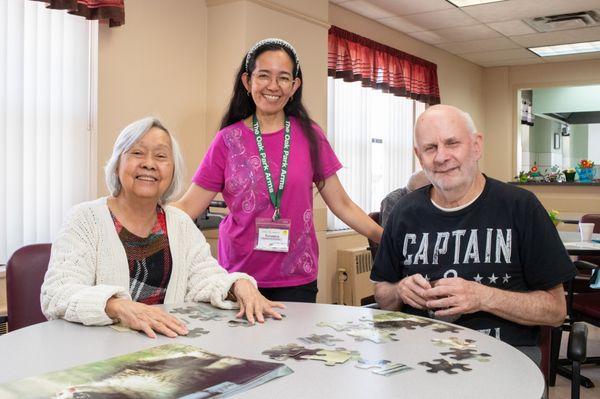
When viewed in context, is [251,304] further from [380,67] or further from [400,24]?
[400,24]

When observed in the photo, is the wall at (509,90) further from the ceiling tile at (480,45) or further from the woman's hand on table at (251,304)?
the woman's hand on table at (251,304)

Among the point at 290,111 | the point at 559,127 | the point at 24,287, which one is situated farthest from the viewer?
the point at 559,127

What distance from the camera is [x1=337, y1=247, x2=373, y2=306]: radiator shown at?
6.09m

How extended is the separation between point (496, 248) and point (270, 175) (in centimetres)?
87

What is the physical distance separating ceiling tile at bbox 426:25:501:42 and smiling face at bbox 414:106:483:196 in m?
5.43

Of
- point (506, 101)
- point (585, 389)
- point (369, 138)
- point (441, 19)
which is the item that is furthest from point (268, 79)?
point (506, 101)

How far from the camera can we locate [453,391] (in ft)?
3.76

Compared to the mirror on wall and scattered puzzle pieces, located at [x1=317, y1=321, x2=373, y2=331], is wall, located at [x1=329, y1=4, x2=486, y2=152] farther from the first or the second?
scattered puzzle pieces, located at [x1=317, y1=321, x2=373, y2=331]

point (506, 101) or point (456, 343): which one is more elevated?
point (506, 101)

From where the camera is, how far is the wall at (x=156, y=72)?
156 inches

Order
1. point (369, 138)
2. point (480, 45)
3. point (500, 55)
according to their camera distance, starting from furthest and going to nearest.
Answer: point (500, 55) < point (480, 45) < point (369, 138)

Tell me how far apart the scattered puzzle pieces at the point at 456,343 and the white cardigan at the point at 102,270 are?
0.64m

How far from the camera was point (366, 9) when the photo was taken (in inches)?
247

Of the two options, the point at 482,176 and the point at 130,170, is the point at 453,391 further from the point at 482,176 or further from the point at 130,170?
the point at 130,170
